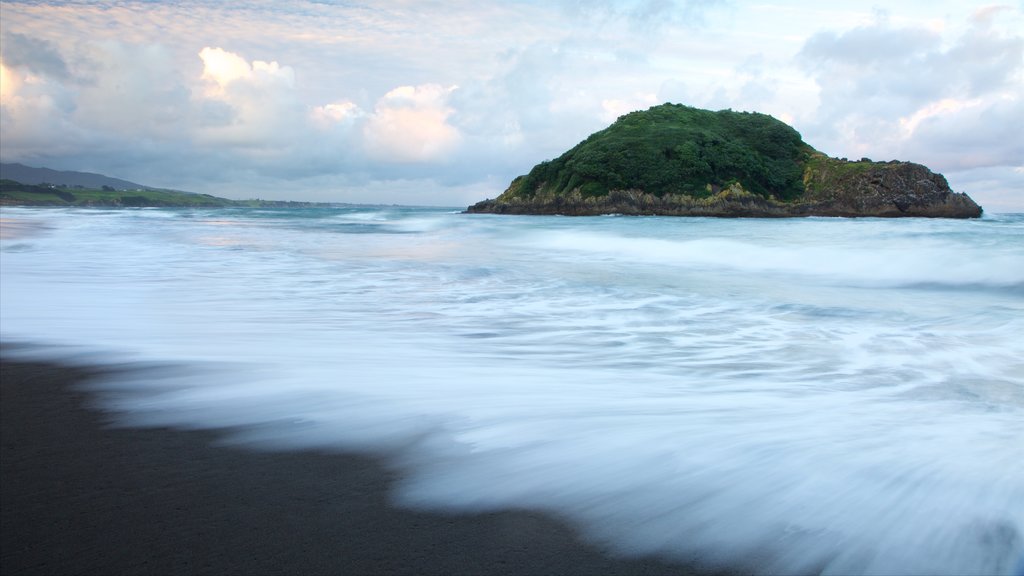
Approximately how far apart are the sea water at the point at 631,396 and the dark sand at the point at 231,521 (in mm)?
148

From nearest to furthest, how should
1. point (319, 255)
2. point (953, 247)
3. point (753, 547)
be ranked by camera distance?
point (753, 547) < point (953, 247) < point (319, 255)

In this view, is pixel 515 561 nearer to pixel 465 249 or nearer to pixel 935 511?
pixel 935 511

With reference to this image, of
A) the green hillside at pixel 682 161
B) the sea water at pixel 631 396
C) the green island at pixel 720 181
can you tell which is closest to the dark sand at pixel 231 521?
the sea water at pixel 631 396

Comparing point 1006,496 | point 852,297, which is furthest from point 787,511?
point 852,297

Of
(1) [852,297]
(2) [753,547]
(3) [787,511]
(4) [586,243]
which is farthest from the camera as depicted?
(4) [586,243]

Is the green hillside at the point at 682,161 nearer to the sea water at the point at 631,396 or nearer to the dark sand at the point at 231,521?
the sea water at the point at 631,396

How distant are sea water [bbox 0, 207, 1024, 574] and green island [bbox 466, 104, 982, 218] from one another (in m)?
57.6

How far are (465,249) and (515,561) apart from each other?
51.7 ft

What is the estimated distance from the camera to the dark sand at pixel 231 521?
168 centimetres

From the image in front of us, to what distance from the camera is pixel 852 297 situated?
27.8 feet

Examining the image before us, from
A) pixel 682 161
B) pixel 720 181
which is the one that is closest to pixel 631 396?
pixel 720 181

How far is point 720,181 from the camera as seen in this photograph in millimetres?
66250

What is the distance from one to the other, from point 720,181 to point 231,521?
68.9 metres

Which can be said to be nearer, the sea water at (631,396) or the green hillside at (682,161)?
the sea water at (631,396)
